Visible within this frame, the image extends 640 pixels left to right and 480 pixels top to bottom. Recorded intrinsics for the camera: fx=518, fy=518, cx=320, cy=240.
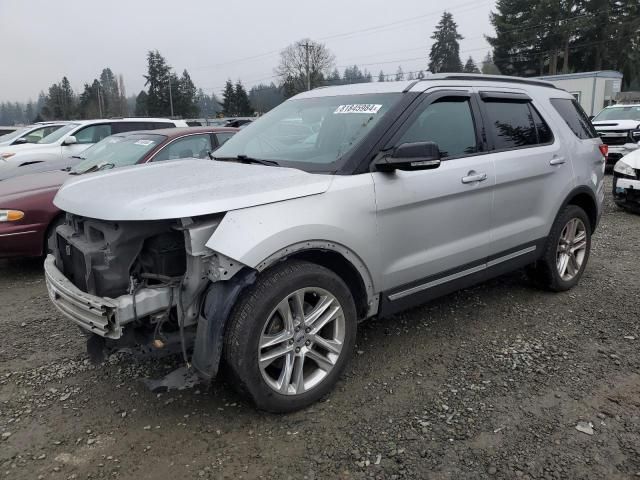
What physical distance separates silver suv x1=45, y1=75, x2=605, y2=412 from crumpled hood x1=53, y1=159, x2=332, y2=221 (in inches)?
0.5

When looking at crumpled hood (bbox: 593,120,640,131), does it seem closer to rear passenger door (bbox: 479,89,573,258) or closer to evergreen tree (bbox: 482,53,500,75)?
rear passenger door (bbox: 479,89,573,258)

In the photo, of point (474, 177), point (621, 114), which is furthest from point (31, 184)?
point (621, 114)

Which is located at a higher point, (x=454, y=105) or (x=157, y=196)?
(x=454, y=105)

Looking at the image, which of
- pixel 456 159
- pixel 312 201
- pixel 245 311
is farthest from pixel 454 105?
pixel 245 311

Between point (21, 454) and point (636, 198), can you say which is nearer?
point (21, 454)

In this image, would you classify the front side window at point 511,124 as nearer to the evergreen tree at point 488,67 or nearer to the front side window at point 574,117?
the front side window at point 574,117

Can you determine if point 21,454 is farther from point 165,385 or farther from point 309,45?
point 309,45

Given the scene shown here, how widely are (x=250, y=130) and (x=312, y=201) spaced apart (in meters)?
1.63

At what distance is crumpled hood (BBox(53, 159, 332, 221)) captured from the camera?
2551mm

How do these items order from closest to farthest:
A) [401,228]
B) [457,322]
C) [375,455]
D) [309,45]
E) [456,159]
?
[375,455], [401,228], [456,159], [457,322], [309,45]

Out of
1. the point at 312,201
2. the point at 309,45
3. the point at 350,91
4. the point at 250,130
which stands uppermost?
the point at 309,45

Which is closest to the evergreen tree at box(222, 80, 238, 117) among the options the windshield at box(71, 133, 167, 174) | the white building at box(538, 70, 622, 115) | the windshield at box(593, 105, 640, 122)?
the white building at box(538, 70, 622, 115)

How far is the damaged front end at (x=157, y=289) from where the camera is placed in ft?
8.50

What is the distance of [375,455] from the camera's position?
2.62 m
